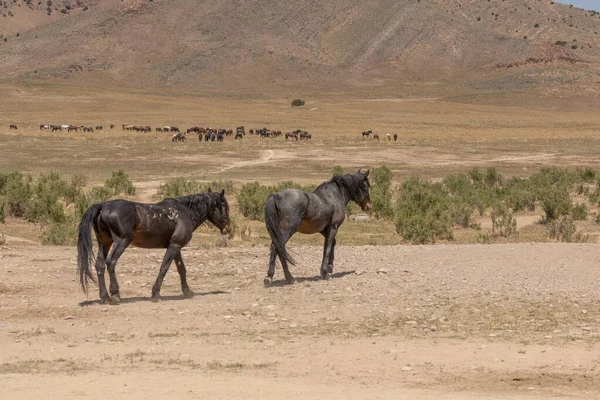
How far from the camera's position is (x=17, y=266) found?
52.8 ft

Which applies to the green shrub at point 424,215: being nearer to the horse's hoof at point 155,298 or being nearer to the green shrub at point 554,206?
the green shrub at point 554,206

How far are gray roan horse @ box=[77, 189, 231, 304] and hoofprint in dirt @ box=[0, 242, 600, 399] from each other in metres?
0.50

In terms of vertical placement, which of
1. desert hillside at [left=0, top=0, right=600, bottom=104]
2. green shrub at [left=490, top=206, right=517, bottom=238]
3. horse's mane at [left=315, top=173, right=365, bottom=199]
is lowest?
green shrub at [left=490, top=206, right=517, bottom=238]

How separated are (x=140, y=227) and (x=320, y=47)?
16913 centimetres

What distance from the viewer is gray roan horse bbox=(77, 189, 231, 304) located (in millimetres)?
13055

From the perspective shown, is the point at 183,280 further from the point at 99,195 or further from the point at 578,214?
the point at 99,195

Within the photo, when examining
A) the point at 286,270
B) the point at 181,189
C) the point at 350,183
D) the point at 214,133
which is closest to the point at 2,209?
the point at 181,189

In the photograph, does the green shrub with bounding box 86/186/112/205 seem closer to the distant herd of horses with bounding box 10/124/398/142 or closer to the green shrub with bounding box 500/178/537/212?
the green shrub with bounding box 500/178/537/212

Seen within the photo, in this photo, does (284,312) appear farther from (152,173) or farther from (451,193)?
(152,173)

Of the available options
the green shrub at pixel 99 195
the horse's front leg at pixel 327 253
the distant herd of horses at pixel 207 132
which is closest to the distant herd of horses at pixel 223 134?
the distant herd of horses at pixel 207 132

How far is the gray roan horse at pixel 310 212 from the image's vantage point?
14430 mm

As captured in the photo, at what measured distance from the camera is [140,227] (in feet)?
43.9

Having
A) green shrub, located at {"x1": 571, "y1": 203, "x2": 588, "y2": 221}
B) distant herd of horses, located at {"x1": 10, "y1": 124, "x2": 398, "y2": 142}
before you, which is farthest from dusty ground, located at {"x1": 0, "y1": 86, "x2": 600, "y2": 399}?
distant herd of horses, located at {"x1": 10, "y1": 124, "x2": 398, "y2": 142}

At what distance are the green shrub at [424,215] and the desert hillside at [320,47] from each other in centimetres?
11532
